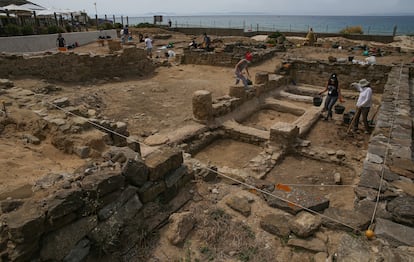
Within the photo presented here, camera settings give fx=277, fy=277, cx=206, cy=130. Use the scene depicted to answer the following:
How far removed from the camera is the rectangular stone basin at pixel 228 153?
7941mm

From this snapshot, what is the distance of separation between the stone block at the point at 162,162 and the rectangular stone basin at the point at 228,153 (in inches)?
121

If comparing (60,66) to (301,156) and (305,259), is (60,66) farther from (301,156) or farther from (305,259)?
(305,259)

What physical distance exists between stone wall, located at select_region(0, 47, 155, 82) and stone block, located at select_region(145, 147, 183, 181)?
416 inches

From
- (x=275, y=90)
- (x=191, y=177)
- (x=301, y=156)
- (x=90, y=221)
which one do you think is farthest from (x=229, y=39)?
(x=90, y=221)

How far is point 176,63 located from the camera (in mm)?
18641

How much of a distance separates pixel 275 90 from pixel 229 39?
1712 centimetres

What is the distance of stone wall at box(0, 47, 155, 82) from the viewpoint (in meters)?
11.9

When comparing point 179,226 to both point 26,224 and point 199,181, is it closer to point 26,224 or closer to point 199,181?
point 199,181

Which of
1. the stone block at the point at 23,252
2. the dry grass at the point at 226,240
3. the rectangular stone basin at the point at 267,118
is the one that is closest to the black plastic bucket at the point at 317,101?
the rectangular stone basin at the point at 267,118

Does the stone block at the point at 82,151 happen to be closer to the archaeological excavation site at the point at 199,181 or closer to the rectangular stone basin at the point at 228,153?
the archaeological excavation site at the point at 199,181

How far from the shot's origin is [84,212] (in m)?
3.27

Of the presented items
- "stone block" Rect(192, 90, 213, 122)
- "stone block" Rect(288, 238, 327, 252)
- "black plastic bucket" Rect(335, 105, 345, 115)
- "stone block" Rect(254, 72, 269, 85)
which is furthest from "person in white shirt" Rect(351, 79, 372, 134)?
"stone block" Rect(288, 238, 327, 252)

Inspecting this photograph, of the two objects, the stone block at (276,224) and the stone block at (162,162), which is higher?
the stone block at (162,162)

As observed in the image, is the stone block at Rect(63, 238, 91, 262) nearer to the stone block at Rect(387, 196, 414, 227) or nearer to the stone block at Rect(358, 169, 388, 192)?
the stone block at Rect(387, 196, 414, 227)
